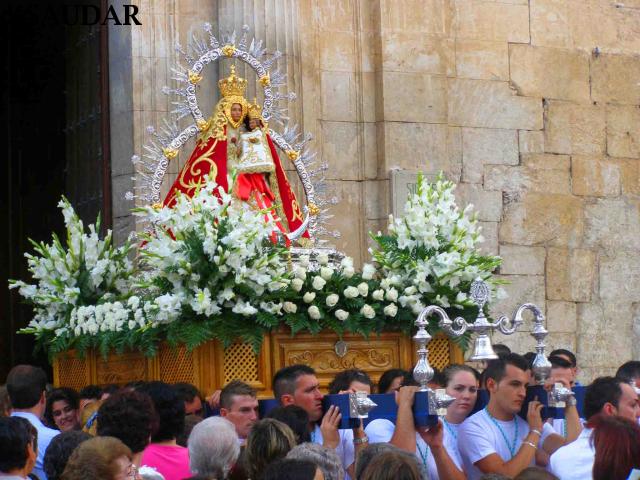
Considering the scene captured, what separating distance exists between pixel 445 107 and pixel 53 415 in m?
5.03

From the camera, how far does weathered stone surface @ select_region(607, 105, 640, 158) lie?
12.8 m

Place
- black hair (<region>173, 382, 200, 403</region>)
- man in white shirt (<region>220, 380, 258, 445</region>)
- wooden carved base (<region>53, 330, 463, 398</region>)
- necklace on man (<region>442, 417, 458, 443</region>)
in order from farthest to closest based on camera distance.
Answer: wooden carved base (<region>53, 330, 463, 398</region>)
black hair (<region>173, 382, 200, 403</region>)
necklace on man (<region>442, 417, 458, 443</region>)
man in white shirt (<region>220, 380, 258, 445</region>)

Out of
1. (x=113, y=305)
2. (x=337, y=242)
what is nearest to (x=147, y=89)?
(x=337, y=242)

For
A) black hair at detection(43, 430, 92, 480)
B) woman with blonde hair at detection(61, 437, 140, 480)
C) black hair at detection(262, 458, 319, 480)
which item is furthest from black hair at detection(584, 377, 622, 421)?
woman with blonde hair at detection(61, 437, 140, 480)

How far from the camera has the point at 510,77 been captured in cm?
1238

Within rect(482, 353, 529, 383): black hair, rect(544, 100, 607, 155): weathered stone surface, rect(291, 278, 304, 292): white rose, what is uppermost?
rect(544, 100, 607, 155): weathered stone surface

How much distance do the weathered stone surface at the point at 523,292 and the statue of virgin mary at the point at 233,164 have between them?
309 centimetres

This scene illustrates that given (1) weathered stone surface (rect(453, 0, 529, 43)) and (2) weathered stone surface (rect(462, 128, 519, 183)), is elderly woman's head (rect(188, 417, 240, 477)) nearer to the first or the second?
(2) weathered stone surface (rect(462, 128, 519, 183))

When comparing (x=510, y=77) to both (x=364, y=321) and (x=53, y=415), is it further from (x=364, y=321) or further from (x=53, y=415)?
(x=53, y=415)

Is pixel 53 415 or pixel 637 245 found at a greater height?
pixel 637 245

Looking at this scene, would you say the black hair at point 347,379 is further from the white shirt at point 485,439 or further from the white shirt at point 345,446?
the white shirt at point 485,439

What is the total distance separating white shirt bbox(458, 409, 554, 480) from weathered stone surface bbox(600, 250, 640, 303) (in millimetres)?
5773

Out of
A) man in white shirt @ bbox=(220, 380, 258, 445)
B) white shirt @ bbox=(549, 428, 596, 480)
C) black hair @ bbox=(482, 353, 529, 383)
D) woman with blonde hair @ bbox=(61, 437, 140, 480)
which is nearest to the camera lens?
woman with blonde hair @ bbox=(61, 437, 140, 480)

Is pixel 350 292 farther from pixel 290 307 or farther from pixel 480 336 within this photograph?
pixel 480 336
